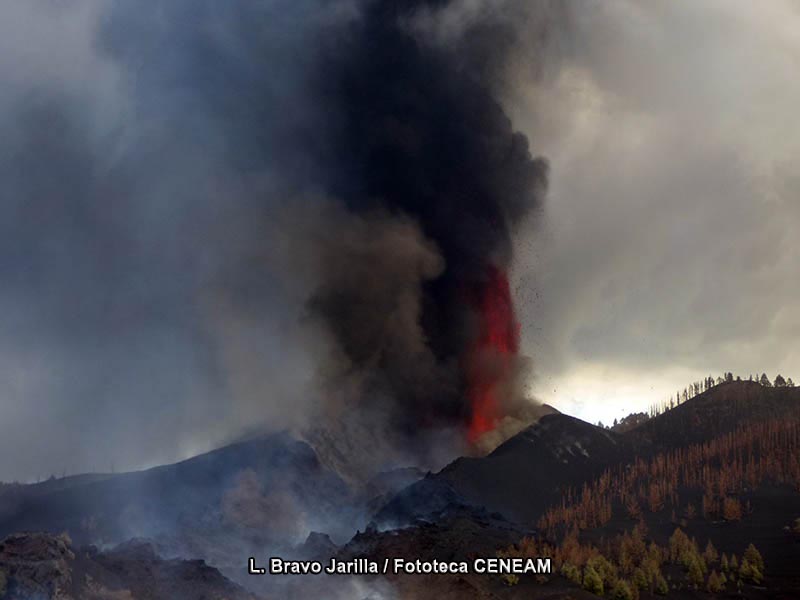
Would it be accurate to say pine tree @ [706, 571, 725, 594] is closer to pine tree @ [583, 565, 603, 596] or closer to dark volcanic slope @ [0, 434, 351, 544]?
pine tree @ [583, 565, 603, 596]

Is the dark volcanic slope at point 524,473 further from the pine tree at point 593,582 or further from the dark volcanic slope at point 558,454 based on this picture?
the pine tree at point 593,582

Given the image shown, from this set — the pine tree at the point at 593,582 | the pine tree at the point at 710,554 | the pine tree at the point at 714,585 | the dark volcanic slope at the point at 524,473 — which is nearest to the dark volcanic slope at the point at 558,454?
the dark volcanic slope at the point at 524,473

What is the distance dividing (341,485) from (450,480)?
18.3 m

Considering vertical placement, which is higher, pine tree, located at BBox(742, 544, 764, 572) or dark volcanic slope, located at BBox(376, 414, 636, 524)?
dark volcanic slope, located at BBox(376, 414, 636, 524)

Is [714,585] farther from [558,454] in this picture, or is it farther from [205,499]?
[205,499]

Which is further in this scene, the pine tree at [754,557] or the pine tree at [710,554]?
the pine tree at [710,554]

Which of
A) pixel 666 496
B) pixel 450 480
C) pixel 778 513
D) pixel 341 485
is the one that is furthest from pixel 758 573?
pixel 341 485

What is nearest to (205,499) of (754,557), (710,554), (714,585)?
(710,554)

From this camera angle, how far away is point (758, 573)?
270ft

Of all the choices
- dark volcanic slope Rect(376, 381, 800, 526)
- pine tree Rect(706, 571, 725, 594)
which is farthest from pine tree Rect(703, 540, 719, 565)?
dark volcanic slope Rect(376, 381, 800, 526)

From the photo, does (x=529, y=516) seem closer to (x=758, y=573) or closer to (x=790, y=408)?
(x=758, y=573)

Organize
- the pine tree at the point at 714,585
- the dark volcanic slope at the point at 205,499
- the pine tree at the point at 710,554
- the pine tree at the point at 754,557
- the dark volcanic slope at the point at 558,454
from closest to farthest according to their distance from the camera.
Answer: the pine tree at the point at 714,585 → the pine tree at the point at 754,557 → the pine tree at the point at 710,554 → the dark volcanic slope at the point at 205,499 → the dark volcanic slope at the point at 558,454

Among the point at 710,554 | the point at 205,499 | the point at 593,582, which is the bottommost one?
the point at 593,582

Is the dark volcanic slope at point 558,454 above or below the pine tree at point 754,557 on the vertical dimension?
above
